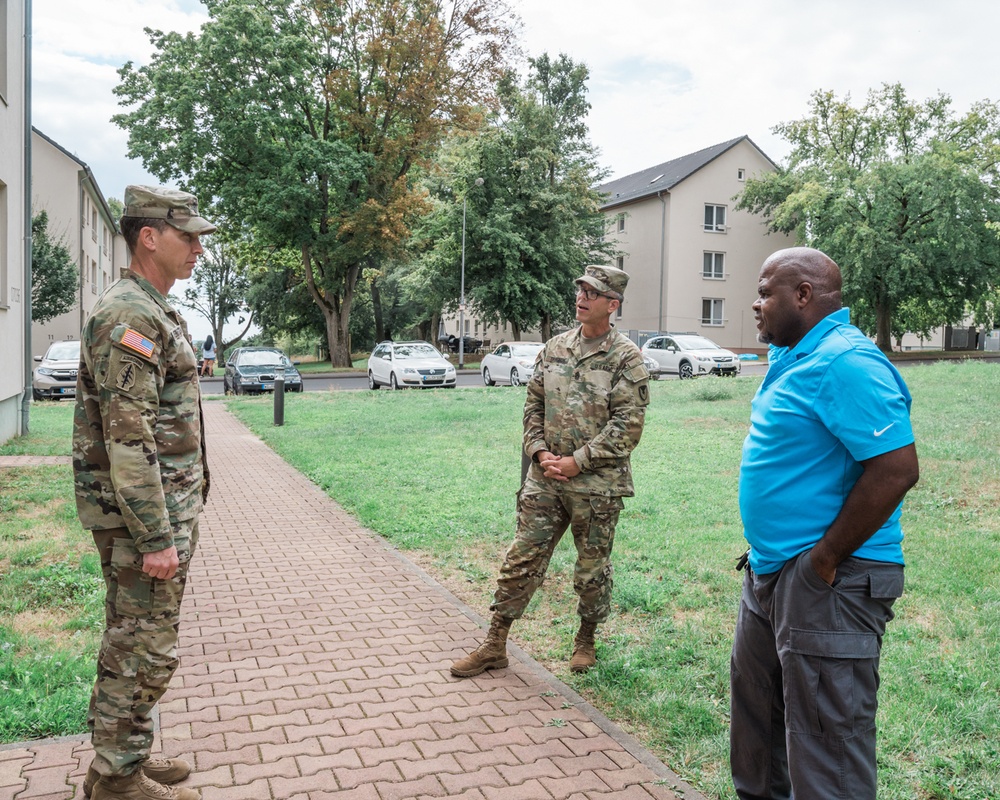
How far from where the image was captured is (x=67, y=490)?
30.8ft

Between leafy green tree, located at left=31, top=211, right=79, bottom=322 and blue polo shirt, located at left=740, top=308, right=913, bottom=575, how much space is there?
32.9m

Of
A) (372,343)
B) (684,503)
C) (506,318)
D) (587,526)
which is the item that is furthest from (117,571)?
(372,343)

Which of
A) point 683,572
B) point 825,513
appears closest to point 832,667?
point 825,513

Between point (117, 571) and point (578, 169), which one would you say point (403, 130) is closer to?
point (578, 169)

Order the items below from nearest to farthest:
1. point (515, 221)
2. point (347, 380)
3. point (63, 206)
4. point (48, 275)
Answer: point (48, 275) → point (347, 380) → point (63, 206) → point (515, 221)

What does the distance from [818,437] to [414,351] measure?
2534cm

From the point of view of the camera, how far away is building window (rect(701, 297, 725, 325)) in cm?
4900

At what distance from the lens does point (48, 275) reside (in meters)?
31.3

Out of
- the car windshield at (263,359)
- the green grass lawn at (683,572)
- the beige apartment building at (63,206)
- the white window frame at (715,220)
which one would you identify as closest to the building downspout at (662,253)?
the white window frame at (715,220)

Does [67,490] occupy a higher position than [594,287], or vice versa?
[594,287]

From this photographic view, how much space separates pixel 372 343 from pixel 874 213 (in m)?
33.9

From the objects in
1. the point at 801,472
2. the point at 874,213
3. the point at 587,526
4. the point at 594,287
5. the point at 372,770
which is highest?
the point at 874,213

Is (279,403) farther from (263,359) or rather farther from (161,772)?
(161,772)

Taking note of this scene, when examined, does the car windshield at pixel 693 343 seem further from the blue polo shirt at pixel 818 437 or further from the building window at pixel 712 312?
the blue polo shirt at pixel 818 437
